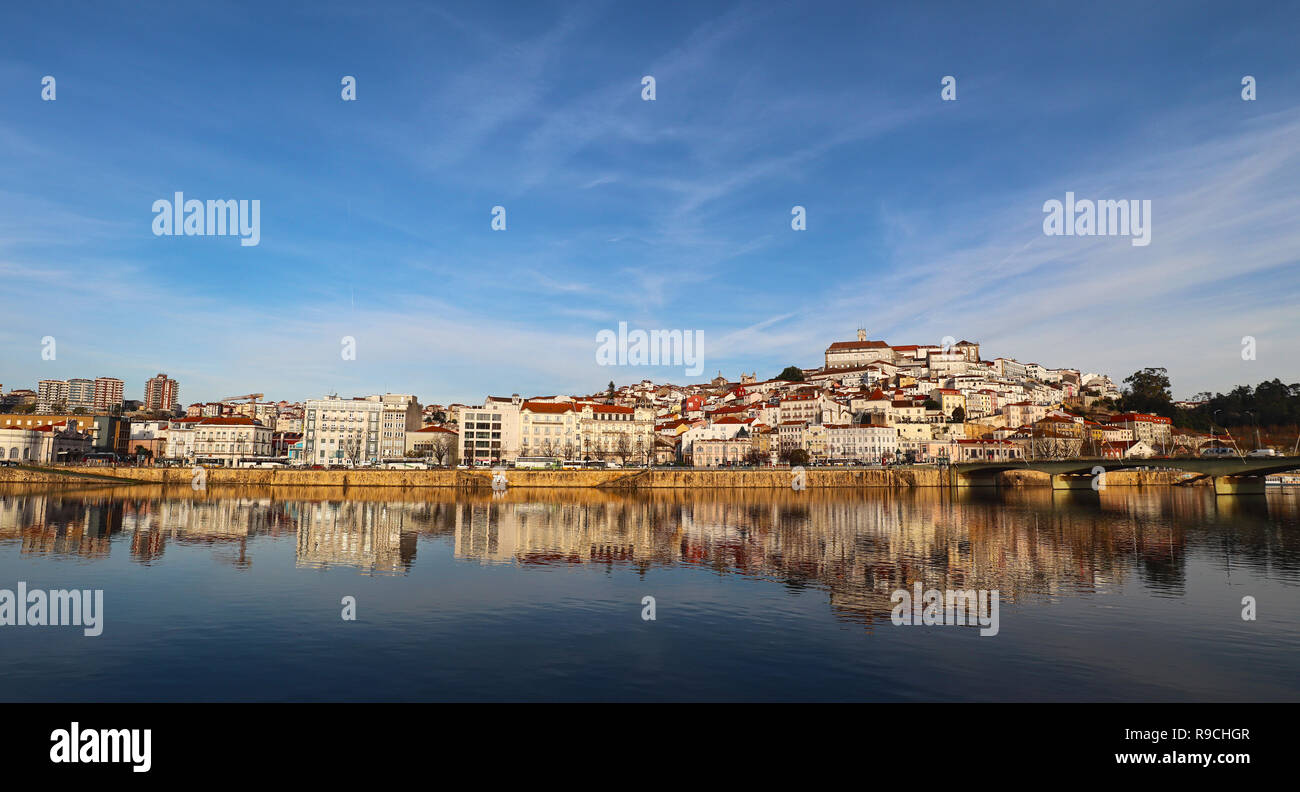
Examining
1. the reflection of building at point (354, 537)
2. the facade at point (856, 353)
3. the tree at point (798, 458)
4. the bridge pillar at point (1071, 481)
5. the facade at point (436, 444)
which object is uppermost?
the facade at point (856, 353)

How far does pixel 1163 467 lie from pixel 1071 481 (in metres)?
27.4

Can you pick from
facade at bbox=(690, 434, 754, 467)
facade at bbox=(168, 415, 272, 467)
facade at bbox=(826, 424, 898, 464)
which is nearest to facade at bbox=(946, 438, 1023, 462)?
facade at bbox=(826, 424, 898, 464)

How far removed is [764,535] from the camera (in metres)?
35.8

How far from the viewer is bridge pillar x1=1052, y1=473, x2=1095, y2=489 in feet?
277

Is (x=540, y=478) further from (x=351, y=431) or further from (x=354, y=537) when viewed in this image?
(x=354, y=537)

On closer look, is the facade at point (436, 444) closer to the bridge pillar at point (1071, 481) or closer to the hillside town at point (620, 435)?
the hillside town at point (620, 435)

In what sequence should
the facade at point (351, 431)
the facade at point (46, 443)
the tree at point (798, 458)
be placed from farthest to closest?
the facade at point (351, 431)
the tree at point (798, 458)
the facade at point (46, 443)

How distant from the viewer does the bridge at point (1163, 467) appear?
56469 mm

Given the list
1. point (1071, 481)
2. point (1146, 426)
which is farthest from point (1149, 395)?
point (1071, 481)

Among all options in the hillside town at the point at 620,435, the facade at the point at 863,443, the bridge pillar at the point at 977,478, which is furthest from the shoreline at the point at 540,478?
the facade at the point at 863,443

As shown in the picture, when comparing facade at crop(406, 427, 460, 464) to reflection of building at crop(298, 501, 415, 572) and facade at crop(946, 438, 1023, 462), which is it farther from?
facade at crop(946, 438, 1023, 462)

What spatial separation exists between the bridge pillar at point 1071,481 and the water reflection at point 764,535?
74.0 feet
